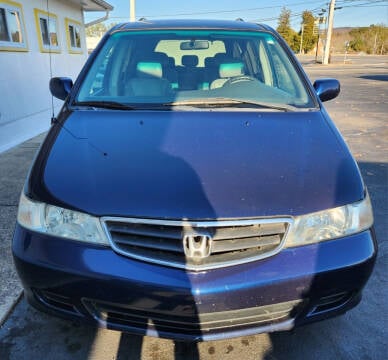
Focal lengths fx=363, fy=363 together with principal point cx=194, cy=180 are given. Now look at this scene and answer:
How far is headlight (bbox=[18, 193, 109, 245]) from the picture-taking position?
62.8 inches

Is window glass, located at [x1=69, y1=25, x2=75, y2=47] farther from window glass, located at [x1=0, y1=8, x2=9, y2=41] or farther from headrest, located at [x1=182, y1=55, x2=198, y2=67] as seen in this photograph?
headrest, located at [x1=182, y1=55, x2=198, y2=67]

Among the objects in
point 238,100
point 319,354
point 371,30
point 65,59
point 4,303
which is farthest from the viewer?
point 371,30

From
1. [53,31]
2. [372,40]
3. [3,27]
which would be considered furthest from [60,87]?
[372,40]

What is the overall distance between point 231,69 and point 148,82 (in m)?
0.72

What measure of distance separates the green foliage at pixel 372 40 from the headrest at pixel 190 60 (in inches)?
2467

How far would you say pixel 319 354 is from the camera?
1959 mm

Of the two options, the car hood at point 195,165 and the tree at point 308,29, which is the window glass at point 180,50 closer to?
the car hood at point 195,165

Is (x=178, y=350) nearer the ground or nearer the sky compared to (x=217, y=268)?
nearer the ground

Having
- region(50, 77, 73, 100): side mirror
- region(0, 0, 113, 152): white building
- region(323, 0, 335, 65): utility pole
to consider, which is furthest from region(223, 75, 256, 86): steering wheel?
region(323, 0, 335, 65): utility pole

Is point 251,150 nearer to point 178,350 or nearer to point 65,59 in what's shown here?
point 178,350

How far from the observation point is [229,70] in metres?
2.96

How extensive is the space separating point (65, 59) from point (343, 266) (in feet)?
28.9

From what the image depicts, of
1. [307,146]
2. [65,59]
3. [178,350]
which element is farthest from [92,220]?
[65,59]

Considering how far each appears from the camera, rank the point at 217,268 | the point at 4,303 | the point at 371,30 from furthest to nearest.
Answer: the point at 371,30 < the point at 4,303 < the point at 217,268
